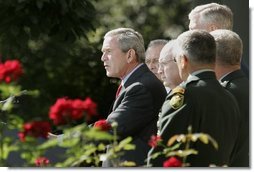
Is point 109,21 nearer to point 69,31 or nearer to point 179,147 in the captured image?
point 69,31

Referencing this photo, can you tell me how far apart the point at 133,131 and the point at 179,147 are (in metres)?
0.67

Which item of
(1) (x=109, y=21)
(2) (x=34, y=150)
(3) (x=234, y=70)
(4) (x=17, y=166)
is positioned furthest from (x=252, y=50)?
(1) (x=109, y=21)

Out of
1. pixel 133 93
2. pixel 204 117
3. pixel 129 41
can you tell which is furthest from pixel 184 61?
pixel 129 41

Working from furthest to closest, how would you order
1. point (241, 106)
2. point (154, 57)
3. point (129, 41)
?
1. point (154, 57)
2. point (129, 41)
3. point (241, 106)

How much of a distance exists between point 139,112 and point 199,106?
2.09ft

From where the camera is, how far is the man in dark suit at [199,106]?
4957 millimetres

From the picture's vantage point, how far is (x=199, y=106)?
498 cm

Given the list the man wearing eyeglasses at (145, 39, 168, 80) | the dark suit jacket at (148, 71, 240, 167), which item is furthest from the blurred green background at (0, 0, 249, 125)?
the dark suit jacket at (148, 71, 240, 167)

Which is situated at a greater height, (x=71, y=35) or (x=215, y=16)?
(x=71, y=35)

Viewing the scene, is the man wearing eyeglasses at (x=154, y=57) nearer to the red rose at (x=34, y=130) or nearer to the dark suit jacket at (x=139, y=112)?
the dark suit jacket at (x=139, y=112)

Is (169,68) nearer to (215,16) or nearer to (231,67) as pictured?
(231,67)

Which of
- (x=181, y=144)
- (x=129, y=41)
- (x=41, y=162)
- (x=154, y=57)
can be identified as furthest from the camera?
(x=154, y=57)

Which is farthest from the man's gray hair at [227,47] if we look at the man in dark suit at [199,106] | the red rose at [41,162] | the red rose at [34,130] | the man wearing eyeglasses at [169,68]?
the red rose at [34,130]

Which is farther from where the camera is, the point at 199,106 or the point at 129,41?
the point at 129,41
